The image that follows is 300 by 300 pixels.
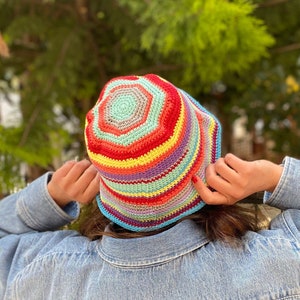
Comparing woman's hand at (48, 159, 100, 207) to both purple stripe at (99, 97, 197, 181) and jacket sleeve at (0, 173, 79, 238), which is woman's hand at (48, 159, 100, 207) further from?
Answer: purple stripe at (99, 97, 197, 181)

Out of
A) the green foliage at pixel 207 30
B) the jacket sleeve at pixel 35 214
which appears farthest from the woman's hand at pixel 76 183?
the green foliage at pixel 207 30

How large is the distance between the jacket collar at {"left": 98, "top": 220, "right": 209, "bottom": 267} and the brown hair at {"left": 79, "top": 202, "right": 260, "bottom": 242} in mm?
14

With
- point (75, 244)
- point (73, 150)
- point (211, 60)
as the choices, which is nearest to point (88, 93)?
point (73, 150)

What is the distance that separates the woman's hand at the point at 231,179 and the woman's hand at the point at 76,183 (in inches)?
6.3

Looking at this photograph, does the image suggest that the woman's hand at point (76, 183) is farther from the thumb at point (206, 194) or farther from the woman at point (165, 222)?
the thumb at point (206, 194)

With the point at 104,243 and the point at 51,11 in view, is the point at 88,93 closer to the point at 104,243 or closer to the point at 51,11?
the point at 51,11

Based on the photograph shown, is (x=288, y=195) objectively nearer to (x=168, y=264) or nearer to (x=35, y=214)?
(x=168, y=264)

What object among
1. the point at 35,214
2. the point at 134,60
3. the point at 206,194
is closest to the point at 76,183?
the point at 35,214

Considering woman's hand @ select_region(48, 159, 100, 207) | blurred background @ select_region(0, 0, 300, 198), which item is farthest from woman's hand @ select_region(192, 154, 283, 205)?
blurred background @ select_region(0, 0, 300, 198)

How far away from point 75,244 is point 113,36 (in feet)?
3.02

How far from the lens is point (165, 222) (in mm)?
538

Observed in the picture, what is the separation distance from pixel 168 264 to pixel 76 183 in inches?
6.9

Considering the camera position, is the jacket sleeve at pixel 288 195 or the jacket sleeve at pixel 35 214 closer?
the jacket sleeve at pixel 288 195

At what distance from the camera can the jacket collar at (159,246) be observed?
526 mm
